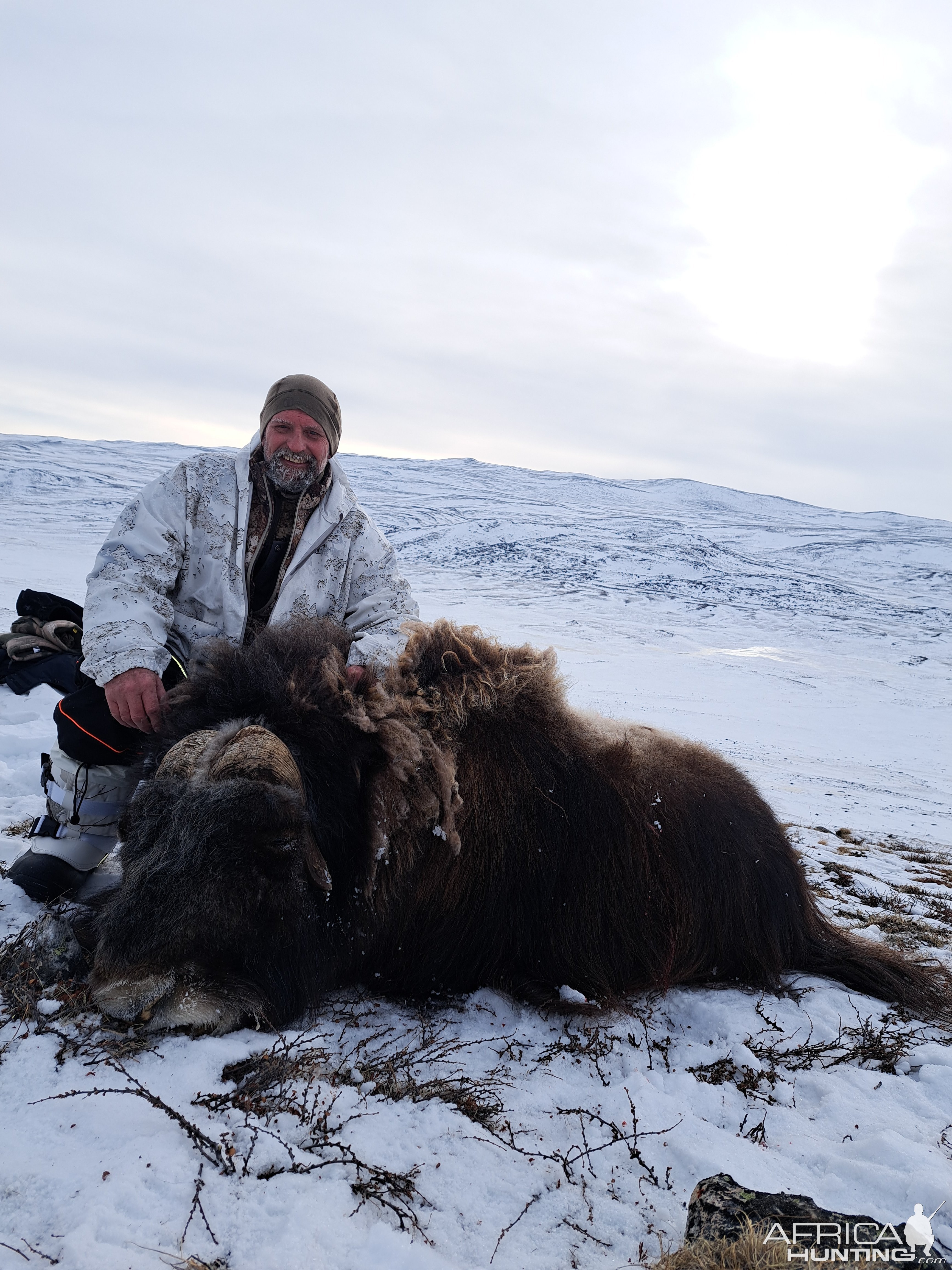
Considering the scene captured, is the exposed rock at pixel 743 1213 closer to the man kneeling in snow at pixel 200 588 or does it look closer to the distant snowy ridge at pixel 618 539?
the man kneeling in snow at pixel 200 588

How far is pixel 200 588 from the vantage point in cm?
286

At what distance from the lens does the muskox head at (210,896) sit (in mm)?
1709

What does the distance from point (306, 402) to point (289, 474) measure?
314 mm

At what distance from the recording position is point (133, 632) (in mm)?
2447

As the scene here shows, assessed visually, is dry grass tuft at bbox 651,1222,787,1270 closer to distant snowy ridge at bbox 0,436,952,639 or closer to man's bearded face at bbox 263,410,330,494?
man's bearded face at bbox 263,410,330,494

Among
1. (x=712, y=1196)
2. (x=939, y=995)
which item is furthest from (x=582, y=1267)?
(x=939, y=995)

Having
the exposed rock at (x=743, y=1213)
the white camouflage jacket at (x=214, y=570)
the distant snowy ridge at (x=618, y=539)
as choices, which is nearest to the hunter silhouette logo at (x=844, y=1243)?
the exposed rock at (x=743, y=1213)

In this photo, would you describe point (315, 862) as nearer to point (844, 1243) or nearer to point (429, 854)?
point (429, 854)

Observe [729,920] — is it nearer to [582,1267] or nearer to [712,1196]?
[712,1196]

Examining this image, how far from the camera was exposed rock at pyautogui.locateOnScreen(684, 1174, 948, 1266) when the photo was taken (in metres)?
1.24

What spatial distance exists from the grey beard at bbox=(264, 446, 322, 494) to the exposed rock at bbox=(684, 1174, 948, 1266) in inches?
99.0

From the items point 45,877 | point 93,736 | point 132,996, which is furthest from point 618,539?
point 132,996

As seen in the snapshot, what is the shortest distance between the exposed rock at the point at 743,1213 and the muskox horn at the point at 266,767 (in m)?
1.03

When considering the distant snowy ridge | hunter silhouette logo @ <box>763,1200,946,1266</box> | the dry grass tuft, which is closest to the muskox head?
the dry grass tuft
